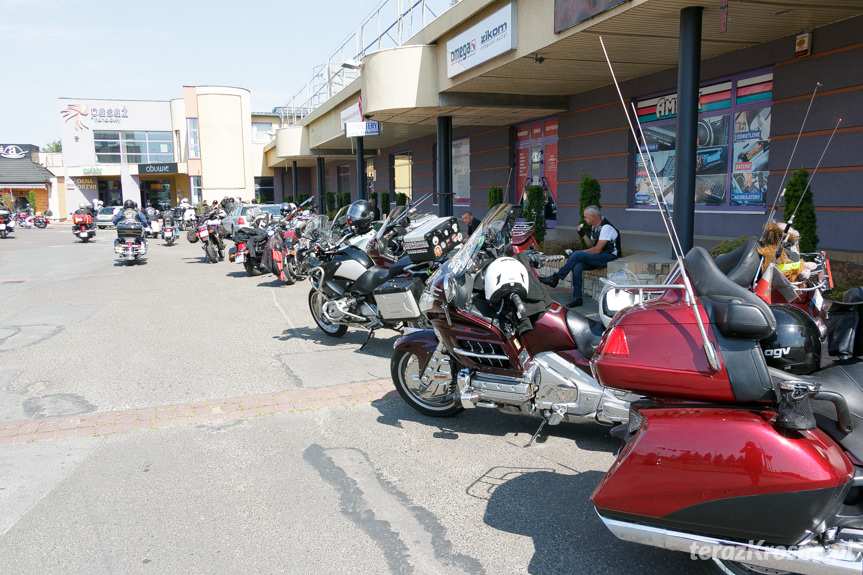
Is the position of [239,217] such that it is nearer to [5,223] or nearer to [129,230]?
[129,230]

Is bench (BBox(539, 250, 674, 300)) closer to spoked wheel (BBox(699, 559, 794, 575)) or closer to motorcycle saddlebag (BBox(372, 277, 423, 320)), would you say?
motorcycle saddlebag (BBox(372, 277, 423, 320))

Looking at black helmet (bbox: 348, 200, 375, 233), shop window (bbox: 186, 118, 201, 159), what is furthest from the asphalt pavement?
shop window (bbox: 186, 118, 201, 159)

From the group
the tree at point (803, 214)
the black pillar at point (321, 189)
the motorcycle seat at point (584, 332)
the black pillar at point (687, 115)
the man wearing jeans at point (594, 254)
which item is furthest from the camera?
the black pillar at point (321, 189)

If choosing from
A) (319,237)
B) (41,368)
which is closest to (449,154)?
(319,237)

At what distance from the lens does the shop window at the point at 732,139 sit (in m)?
10.3

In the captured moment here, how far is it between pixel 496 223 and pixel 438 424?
1.69 m

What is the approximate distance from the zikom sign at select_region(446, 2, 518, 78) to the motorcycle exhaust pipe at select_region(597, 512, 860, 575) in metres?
9.09

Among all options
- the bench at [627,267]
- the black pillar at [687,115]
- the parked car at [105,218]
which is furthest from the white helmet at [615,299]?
the parked car at [105,218]

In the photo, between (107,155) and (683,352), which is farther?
(107,155)

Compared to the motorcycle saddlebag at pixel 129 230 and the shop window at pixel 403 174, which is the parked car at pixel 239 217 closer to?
the motorcycle saddlebag at pixel 129 230

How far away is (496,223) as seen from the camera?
4824 millimetres

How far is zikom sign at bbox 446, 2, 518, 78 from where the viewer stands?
33.8ft

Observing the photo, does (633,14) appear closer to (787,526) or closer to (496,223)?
(496,223)

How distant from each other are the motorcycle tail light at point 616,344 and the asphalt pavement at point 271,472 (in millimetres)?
1097
